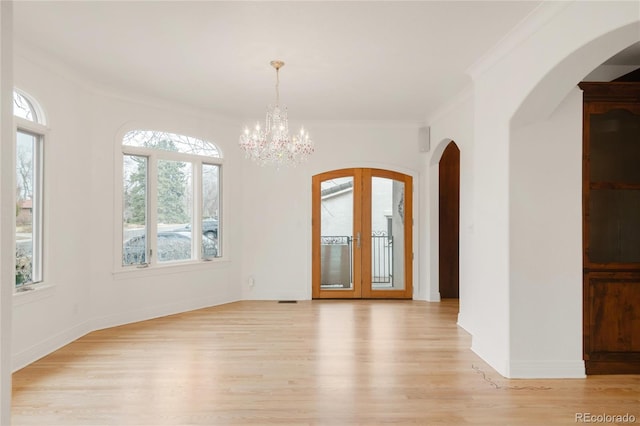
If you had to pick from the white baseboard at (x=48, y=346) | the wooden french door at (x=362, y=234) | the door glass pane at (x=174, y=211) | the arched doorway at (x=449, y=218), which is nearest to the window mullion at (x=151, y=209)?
the door glass pane at (x=174, y=211)

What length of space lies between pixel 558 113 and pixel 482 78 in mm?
907

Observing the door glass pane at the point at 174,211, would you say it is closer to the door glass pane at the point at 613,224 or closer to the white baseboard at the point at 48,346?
the white baseboard at the point at 48,346

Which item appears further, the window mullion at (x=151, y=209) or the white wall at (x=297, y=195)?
the white wall at (x=297, y=195)

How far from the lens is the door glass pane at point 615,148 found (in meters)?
3.64

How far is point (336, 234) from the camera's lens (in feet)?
23.2

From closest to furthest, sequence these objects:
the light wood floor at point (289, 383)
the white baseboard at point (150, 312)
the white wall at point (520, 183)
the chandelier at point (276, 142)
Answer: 1. the light wood floor at point (289, 383)
2. the white wall at point (520, 183)
3. the chandelier at point (276, 142)
4. the white baseboard at point (150, 312)

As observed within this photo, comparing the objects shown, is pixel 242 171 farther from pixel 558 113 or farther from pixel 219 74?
pixel 558 113

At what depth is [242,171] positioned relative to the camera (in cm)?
691

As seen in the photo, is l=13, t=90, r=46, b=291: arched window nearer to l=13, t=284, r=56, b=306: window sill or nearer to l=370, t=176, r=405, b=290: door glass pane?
l=13, t=284, r=56, b=306: window sill

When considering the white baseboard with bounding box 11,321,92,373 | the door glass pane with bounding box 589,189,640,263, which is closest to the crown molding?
the door glass pane with bounding box 589,189,640,263

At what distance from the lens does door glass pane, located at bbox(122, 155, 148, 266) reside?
542 centimetres

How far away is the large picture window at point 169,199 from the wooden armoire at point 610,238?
196 inches

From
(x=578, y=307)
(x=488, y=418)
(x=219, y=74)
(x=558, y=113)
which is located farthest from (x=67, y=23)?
(x=578, y=307)

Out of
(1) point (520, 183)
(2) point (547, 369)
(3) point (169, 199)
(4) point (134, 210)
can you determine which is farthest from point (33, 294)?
(2) point (547, 369)
